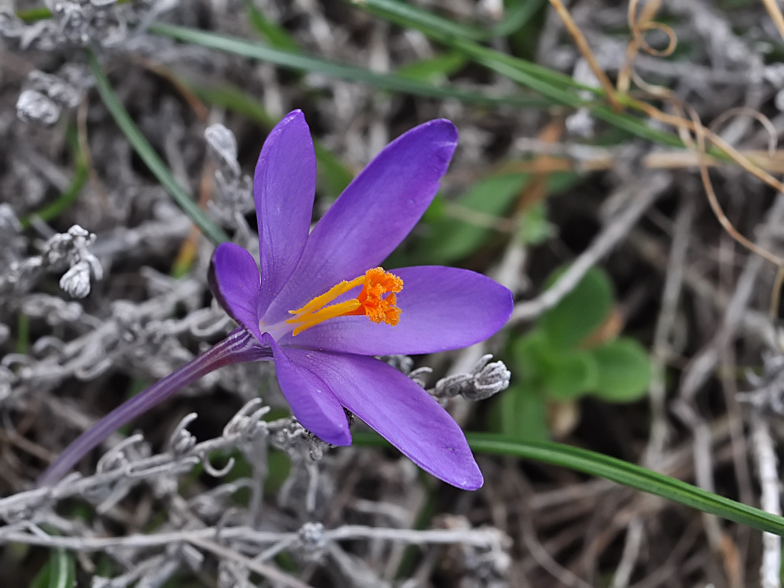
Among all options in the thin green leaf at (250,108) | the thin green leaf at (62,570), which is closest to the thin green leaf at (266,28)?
the thin green leaf at (250,108)

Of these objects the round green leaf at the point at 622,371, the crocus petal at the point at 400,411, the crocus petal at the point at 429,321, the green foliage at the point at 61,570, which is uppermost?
the crocus petal at the point at 429,321

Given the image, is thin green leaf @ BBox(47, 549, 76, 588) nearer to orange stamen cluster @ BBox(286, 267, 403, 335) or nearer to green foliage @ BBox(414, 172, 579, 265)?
orange stamen cluster @ BBox(286, 267, 403, 335)

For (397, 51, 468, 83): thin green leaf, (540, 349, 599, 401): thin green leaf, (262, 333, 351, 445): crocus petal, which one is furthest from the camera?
(397, 51, 468, 83): thin green leaf

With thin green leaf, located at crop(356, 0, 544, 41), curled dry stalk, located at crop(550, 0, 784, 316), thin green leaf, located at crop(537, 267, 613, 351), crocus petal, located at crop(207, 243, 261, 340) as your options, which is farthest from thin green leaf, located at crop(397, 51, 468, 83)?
crocus petal, located at crop(207, 243, 261, 340)

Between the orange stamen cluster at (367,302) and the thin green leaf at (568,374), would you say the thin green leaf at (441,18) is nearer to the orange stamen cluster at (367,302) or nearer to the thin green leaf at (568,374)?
the orange stamen cluster at (367,302)

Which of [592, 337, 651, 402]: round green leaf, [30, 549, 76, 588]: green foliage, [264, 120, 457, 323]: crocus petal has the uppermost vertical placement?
[264, 120, 457, 323]: crocus petal

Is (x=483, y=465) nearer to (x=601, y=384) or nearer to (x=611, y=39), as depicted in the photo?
(x=601, y=384)

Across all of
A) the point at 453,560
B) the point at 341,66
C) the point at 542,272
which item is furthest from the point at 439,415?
the point at 542,272
